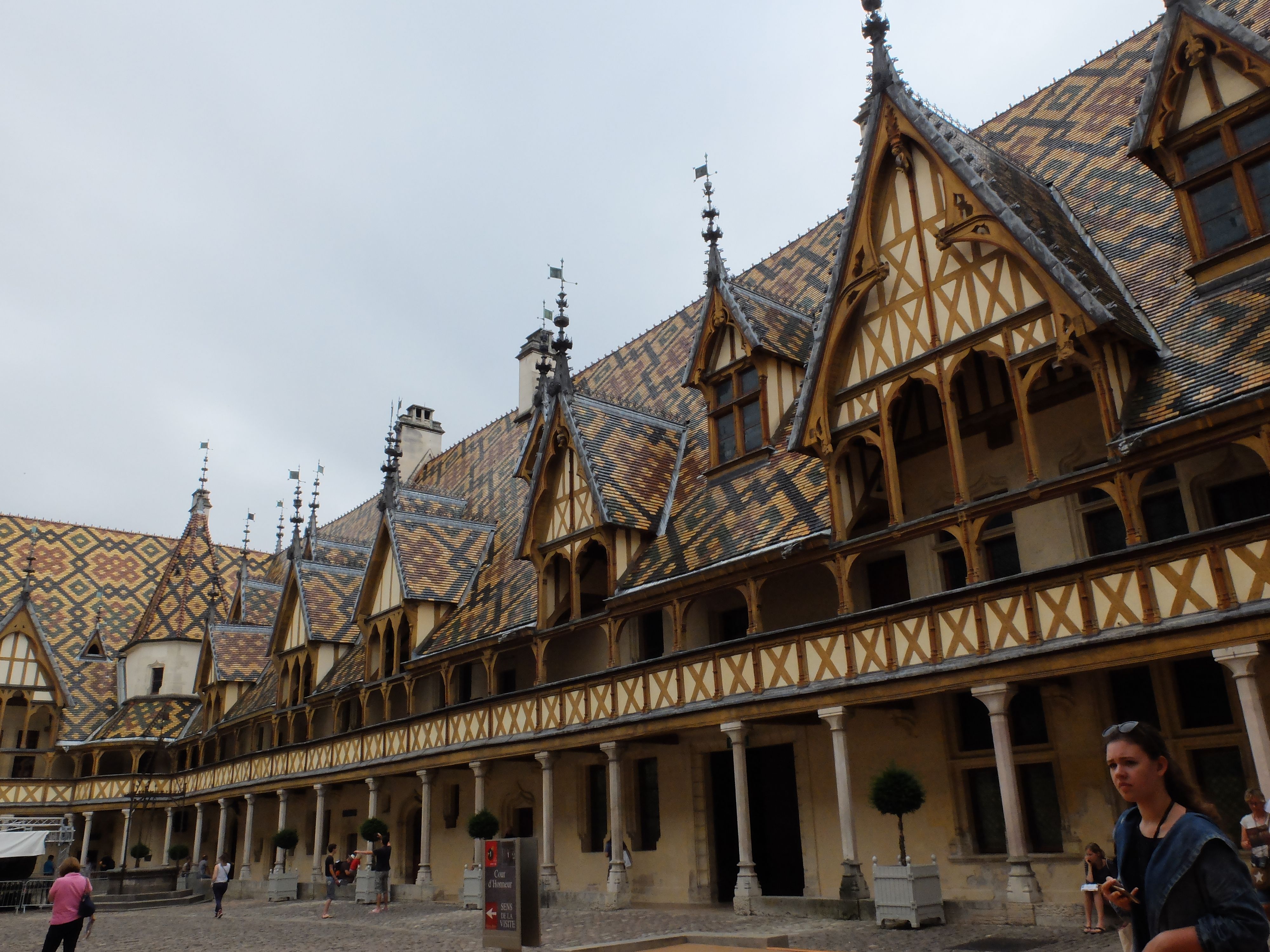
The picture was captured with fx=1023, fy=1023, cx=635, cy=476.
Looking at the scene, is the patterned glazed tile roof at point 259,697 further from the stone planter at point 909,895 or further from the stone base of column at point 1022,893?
the stone base of column at point 1022,893

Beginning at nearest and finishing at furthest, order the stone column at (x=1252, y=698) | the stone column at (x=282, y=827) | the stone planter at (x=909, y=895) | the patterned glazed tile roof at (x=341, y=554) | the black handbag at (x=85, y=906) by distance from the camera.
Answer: the stone column at (x=1252, y=698) < the black handbag at (x=85, y=906) < the stone planter at (x=909, y=895) < the stone column at (x=282, y=827) < the patterned glazed tile roof at (x=341, y=554)

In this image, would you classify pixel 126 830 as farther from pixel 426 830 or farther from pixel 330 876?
pixel 426 830

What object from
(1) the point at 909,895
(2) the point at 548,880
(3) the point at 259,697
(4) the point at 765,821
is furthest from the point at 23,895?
(1) the point at 909,895

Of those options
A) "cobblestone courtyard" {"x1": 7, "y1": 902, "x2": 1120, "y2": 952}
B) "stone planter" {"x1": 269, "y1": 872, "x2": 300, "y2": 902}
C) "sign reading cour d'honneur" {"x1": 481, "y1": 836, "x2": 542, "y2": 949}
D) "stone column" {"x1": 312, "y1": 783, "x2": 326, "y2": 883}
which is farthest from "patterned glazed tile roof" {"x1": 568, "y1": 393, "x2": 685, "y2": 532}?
"stone planter" {"x1": 269, "y1": 872, "x2": 300, "y2": 902}

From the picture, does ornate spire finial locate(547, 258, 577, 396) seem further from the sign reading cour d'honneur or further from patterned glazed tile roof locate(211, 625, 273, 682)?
patterned glazed tile roof locate(211, 625, 273, 682)

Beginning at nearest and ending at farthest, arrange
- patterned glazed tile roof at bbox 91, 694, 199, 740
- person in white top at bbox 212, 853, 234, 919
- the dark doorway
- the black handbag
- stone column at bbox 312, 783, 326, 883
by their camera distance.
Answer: the black handbag < the dark doorway < person in white top at bbox 212, 853, 234, 919 < stone column at bbox 312, 783, 326, 883 < patterned glazed tile roof at bbox 91, 694, 199, 740

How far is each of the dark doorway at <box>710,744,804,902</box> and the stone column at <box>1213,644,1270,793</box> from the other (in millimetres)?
8862

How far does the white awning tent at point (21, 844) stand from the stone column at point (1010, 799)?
3210 centimetres

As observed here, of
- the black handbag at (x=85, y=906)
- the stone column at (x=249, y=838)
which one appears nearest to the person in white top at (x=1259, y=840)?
the black handbag at (x=85, y=906)

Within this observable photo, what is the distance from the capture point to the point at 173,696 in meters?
46.5

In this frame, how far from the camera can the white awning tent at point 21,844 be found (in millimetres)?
32906

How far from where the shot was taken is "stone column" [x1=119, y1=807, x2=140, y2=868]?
4000 cm

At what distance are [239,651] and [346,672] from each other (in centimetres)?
1380

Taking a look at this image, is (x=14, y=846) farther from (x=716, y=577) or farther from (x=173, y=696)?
(x=716, y=577)
